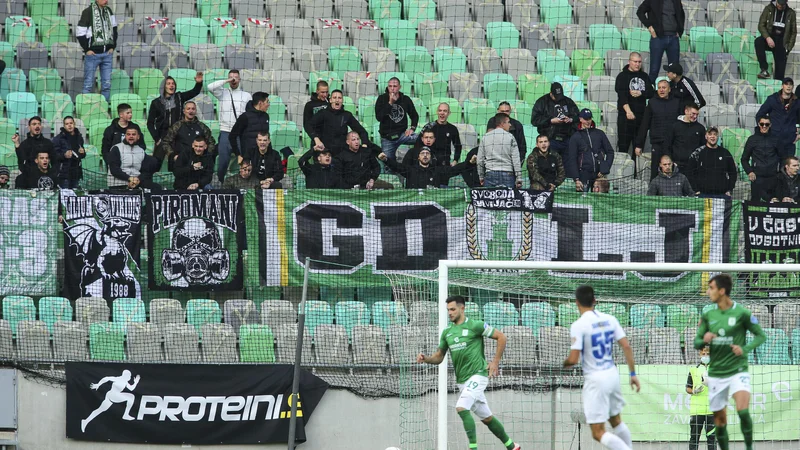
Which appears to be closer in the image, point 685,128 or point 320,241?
point 320,241

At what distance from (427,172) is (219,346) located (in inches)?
143

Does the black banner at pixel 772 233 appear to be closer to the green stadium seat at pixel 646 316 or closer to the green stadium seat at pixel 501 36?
the green stadium seat at pixel 646 316

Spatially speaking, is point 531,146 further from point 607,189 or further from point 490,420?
point 490,420

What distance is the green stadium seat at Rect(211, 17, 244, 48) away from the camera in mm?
20422

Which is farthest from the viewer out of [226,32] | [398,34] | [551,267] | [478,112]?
→ [398,34]

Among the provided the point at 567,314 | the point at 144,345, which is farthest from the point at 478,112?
the point at 144,345

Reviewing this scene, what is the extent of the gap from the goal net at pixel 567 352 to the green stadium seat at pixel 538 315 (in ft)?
0.05

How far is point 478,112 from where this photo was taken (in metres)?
18.8

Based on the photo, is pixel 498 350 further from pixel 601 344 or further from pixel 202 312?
pixel 202 312

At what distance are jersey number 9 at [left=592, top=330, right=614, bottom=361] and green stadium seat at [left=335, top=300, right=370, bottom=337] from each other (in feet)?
18.3

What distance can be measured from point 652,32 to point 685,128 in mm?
2752

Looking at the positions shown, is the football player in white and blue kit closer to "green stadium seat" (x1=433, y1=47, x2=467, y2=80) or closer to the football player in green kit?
the football player in green kit

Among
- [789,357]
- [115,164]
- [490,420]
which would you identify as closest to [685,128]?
[789,357]

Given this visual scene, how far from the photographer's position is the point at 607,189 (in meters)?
16.2
